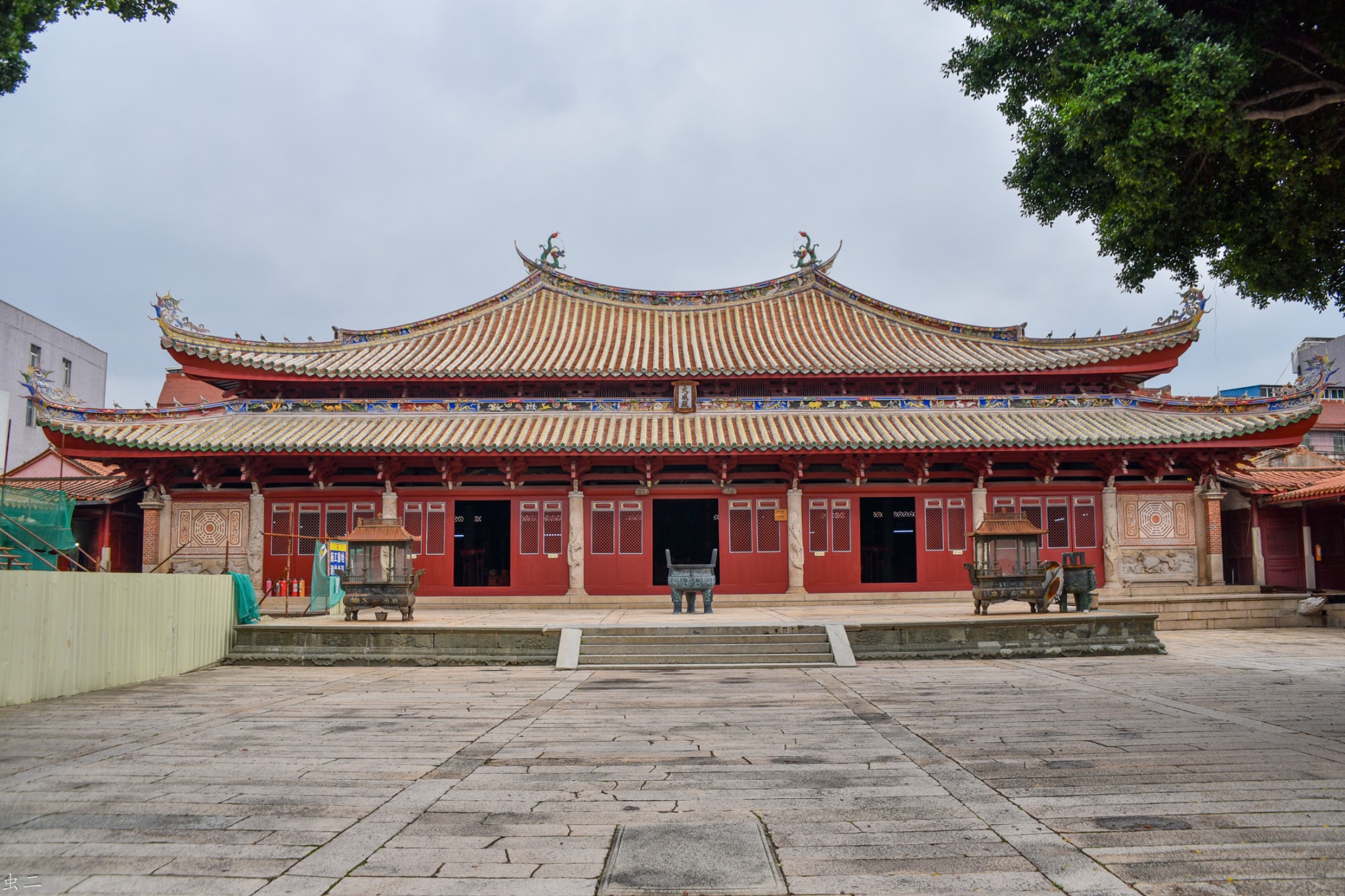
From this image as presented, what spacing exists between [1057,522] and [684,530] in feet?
30.4

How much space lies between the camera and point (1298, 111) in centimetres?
729

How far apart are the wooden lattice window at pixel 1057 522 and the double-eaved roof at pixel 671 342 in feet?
10.4

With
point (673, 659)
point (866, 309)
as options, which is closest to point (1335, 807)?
point (673, 659)

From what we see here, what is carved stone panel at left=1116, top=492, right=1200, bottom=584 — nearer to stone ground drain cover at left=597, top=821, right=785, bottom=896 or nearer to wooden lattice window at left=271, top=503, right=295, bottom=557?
stone ground drain cover at left=597, top=821, right=785, bottom=896

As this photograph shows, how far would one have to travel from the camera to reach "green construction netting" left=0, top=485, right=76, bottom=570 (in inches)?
446

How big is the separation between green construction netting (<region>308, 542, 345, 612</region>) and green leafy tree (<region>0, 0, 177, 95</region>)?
9.35 meters

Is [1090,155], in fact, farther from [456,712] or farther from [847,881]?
[456,712]

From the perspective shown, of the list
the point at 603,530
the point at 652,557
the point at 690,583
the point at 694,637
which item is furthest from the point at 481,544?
the point at 694,637

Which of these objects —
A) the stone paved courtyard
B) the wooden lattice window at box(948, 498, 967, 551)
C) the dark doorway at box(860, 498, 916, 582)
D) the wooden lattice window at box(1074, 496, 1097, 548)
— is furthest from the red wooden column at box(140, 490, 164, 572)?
the wooden lattice window at box(1074, 496, 1097, 548)

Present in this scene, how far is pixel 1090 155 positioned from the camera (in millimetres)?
8438

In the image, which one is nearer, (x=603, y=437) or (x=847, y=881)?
(x=847, y=881)

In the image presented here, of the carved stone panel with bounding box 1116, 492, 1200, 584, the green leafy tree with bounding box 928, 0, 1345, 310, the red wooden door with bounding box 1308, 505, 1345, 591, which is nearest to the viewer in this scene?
the green leafy tree with bounding box 928, 0, 1345, 310

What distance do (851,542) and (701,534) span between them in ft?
15.6

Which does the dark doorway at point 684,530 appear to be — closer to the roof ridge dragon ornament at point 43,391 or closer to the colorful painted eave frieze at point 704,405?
the colorful painted eave frieze at point 704,405
